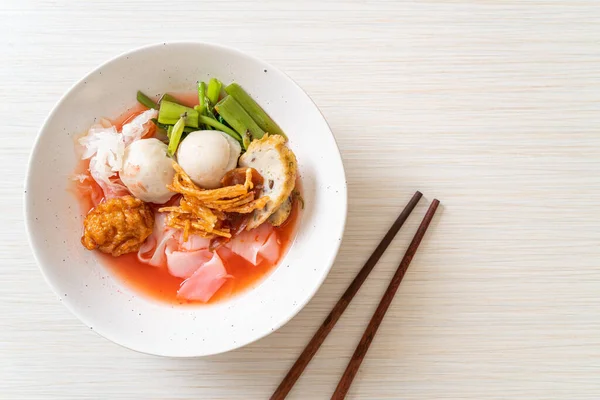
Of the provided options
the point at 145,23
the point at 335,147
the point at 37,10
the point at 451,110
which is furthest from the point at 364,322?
the point at 37,10

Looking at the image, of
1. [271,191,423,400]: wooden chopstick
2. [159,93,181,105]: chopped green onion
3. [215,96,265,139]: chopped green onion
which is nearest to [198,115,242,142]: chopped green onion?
[215,96,265,139]: chopped green onion

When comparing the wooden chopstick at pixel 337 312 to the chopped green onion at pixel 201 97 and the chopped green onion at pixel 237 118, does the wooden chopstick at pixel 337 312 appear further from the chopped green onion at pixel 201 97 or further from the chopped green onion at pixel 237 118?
the chopped green onion at pixel 201 97

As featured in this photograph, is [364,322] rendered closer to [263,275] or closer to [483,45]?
[263,275]

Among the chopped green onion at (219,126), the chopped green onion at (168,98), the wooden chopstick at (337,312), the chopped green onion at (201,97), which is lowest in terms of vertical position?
the wooden chopstick at (337,312)

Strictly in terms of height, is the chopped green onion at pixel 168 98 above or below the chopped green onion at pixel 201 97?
below

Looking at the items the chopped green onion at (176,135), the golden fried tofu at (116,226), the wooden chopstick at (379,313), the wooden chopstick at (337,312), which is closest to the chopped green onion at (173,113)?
the chopped green onion at (176,135)

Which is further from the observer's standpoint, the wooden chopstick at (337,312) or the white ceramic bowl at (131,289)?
the wooden chopstick at (337,312)

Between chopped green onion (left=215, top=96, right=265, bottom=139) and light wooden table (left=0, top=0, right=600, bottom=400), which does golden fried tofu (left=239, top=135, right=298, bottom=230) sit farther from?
light wooden table (left=0, top=0, right=600, bottom=400)
